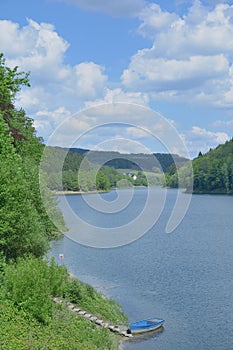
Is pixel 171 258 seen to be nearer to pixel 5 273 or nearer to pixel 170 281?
pixel 170 281

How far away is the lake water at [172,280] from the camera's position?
22844mm

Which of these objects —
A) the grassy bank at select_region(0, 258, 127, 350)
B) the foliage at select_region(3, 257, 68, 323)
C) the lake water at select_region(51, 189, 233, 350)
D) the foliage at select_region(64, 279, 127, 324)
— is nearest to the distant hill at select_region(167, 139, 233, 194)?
the lake water at select_region(51, 189, 233, 350)

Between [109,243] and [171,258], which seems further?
[109,243]

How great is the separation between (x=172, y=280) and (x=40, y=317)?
17.1 metres

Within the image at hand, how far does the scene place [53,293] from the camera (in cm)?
2114

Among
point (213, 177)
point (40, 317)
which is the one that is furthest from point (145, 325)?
point (213, 177)

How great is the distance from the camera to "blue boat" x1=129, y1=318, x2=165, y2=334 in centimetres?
2236

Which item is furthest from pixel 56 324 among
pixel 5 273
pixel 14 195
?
pixel 14 195

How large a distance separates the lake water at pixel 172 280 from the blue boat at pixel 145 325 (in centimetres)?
35

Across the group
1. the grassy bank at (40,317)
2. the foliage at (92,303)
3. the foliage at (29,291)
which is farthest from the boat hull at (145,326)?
the foliage at (29,291)

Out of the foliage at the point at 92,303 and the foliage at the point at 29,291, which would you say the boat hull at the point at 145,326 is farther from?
the foliage at the point at 29,291

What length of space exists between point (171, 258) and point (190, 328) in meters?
16.4

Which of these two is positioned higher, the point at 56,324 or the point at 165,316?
the point at 56,324

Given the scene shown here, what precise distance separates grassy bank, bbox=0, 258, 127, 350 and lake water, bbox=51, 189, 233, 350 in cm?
324
